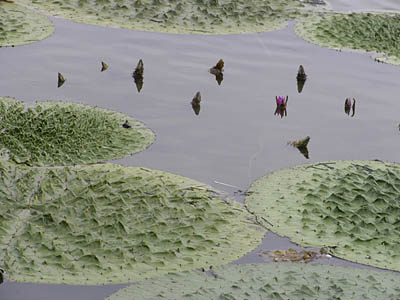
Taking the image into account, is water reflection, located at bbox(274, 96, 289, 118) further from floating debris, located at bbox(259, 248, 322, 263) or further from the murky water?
floating debris, located at bbox(259, 248, 322, 263)

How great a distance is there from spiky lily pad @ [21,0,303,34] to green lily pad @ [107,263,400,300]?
648 cm

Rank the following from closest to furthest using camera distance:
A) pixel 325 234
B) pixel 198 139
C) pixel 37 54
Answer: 1. pixel 325 234
2. pixel 198 139
3. pixel 37 54

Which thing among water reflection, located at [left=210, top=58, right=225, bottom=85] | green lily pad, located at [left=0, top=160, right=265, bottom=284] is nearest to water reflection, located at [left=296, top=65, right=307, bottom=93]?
water reflection, located at [left=210, top=58, right=225, bottom=85]

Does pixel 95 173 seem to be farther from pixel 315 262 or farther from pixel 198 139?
pixel 315 262

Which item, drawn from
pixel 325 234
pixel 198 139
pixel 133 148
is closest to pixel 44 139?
pixel 133 148

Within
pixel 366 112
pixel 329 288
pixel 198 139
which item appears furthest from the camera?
pixel 366 112

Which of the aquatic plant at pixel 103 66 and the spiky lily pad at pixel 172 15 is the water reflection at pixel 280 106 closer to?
the aquatic plant at pixel 103 66

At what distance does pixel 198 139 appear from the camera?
774cm

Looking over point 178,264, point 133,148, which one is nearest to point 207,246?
point 178,264

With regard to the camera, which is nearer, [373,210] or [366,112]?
[373,210]

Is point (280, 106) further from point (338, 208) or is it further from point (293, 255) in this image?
point (293, 255)

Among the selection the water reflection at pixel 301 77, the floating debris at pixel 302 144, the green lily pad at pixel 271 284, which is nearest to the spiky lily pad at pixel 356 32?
the water reflection at pixel 301 77

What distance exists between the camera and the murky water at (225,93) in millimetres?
7438

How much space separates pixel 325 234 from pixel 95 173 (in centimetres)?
203
